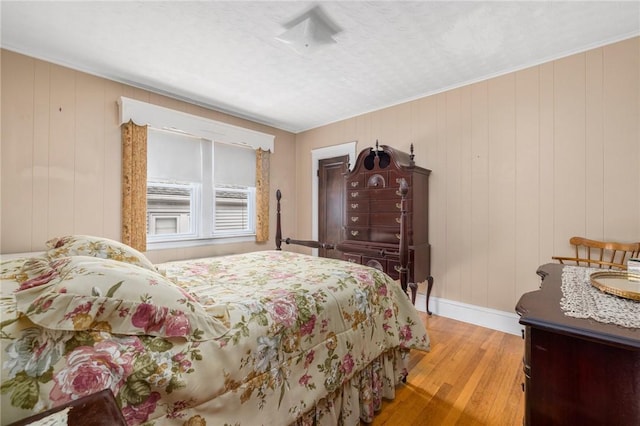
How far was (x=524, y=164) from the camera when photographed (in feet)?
9.04

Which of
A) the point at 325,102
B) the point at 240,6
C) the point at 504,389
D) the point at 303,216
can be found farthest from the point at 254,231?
the point at 504,389

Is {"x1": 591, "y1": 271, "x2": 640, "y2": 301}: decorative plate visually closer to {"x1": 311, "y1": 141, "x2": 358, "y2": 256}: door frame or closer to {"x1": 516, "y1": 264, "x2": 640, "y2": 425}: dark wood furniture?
{"x1": 516, "y1": 264, "x2": 640, "y2": 425}: dark wood furniture

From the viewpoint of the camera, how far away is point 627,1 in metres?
1.91

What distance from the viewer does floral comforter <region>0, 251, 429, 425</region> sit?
720 millimetres

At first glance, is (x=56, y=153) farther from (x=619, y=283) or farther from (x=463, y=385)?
(x=619, y=283)

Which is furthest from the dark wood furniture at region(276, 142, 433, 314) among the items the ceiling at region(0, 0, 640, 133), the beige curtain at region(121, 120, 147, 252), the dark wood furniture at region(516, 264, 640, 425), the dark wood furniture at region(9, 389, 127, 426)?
the dark wood furniture at region(9, 389, 127, 426)

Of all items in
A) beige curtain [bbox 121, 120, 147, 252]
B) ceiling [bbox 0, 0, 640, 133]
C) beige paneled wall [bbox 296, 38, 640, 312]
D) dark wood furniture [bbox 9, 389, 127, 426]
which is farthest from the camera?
beige curtain [bbox 121, 120, 147, 252]

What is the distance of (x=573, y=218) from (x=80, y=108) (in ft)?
15.7

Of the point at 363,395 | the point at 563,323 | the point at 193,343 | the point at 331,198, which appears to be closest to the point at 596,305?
the point at 563,323

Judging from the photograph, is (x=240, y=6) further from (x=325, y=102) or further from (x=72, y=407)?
(x=72, y=407)

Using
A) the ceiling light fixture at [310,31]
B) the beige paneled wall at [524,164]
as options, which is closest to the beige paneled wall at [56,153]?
the ceiling light fixture at [310,31]

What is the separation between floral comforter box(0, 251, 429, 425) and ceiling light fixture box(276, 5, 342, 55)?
72.1 inches

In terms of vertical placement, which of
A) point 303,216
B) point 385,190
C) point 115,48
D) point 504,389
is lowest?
point 504,389

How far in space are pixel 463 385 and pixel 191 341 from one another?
1921 mm
